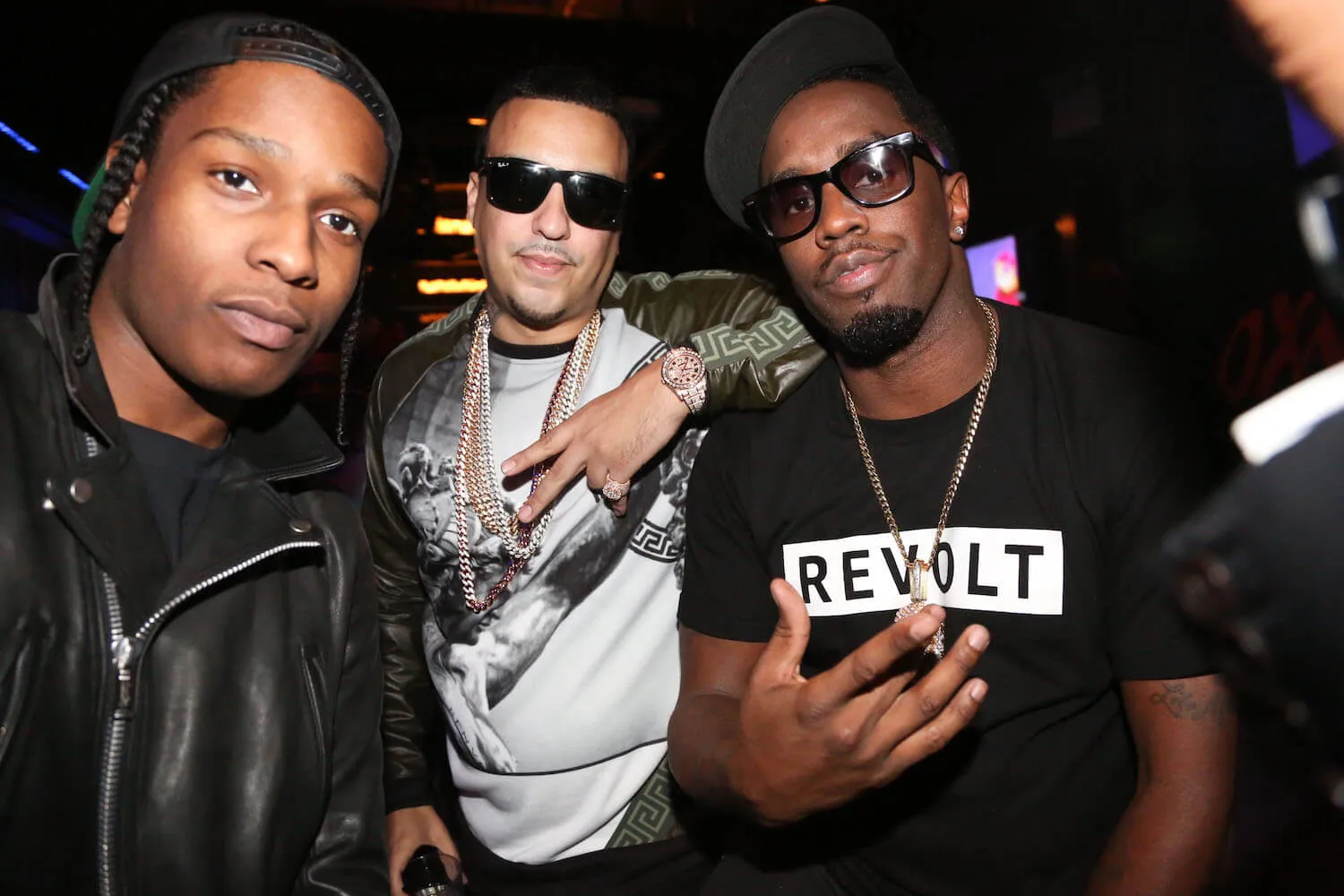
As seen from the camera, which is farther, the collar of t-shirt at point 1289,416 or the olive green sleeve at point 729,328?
→ the olive green sleeve at point 729,328

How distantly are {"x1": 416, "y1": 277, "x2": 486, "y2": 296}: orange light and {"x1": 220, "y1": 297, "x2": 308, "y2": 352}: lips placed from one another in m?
11.7

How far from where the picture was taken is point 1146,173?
584cm

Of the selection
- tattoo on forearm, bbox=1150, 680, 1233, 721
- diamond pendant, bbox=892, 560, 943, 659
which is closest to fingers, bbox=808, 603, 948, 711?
diamond pendant, bbox=892, 560, 943, 659

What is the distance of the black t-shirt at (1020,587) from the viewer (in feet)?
5.28

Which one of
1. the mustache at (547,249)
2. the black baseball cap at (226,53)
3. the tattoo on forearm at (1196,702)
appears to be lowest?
the tattoo on forearm at (1196,702)

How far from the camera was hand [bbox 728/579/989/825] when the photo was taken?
1.24 meters

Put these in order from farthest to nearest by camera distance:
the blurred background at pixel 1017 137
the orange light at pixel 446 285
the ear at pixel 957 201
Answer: the orange light at pixel 446 285
the blurred background at pixel 1017 137
the ear at pixel 957 201

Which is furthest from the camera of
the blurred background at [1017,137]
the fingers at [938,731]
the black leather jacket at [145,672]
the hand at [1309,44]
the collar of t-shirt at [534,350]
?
the blurred background at [1017,137]

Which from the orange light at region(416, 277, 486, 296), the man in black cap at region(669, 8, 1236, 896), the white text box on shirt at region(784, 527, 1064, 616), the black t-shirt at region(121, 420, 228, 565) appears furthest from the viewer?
the orange light at region(416, 277, 486, 296)

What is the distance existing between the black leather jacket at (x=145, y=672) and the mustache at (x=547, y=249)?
84 cm

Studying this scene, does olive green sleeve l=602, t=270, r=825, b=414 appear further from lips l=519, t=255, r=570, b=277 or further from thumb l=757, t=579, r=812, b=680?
thumb l=757, t=579, r=812, b=680

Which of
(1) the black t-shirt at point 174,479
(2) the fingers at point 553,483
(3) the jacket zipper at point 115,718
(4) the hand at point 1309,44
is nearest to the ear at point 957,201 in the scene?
(2) the fingers at point 553,483

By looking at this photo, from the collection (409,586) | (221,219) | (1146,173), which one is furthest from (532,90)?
(1146,173)

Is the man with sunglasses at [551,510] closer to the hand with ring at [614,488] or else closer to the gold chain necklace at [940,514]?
the hand with ring at [614,488]
